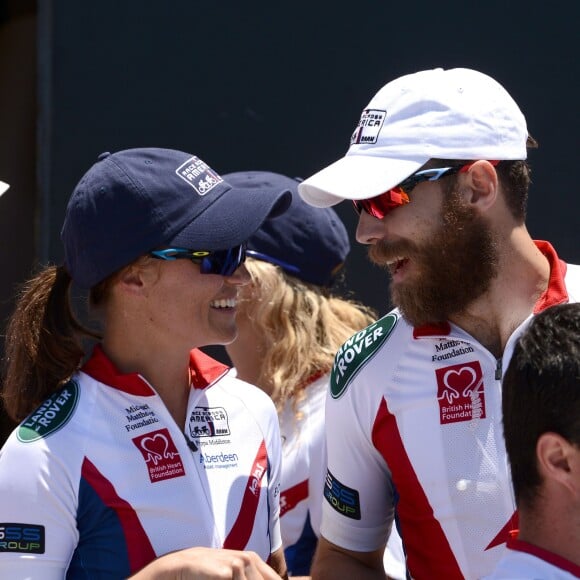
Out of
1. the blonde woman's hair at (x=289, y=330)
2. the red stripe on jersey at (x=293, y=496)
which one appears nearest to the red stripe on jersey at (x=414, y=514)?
the red stripe on jersey at (x=293, y=496)

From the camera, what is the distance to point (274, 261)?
3045mm

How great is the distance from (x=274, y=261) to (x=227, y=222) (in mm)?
900

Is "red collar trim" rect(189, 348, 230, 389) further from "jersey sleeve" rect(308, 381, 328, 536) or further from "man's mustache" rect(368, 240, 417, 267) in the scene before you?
"jersey sleeve" rect(308, 381, 328, 536)

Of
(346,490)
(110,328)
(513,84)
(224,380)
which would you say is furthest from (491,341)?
(513,84)

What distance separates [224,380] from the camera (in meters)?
2.33

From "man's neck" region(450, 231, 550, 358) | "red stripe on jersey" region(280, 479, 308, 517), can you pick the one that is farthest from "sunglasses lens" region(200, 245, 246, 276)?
"red stripe on jersey" region(280, 479, 308, 517)

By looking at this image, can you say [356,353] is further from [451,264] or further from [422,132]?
[422,132]

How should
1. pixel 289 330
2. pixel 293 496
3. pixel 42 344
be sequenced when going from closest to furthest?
pixel 42 344 → pixel 293 496 → pixel 289 330

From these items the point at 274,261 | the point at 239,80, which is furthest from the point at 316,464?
the point at 239,80

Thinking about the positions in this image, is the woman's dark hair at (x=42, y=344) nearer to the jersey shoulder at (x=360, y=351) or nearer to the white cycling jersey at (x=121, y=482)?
the white cycling jersey at (x=121, y=482)

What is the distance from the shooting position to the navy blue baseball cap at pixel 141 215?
2.06 m

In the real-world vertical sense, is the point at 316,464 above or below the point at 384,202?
below

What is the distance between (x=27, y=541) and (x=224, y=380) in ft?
2.06

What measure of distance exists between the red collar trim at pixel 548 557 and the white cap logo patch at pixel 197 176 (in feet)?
3.35
